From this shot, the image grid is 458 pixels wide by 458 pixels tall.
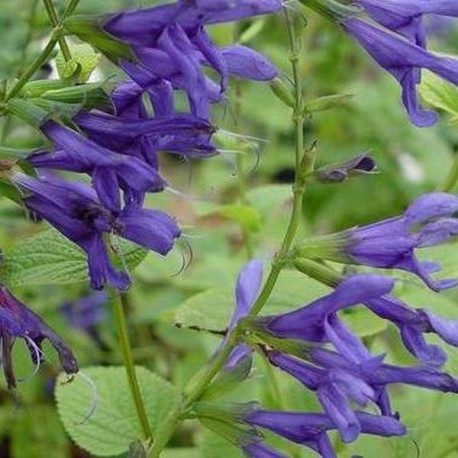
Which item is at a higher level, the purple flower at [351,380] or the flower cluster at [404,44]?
Result: the flower cluster at [404,44]

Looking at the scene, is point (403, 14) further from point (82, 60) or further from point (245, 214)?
point (245, 214)

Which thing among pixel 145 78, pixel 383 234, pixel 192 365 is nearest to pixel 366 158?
pixel 383 234

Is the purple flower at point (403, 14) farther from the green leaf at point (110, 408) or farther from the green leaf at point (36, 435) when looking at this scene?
the green leaf at point (36, 435)

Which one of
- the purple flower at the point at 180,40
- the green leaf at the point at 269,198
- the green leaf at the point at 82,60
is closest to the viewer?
the purple flower at the point at 180,40

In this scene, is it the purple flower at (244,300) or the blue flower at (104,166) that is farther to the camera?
the purple flower at (244,300)

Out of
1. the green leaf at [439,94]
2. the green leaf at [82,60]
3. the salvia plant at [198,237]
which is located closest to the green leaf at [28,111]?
the salvia plant at [198,237]

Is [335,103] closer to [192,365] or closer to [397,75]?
[397,75]

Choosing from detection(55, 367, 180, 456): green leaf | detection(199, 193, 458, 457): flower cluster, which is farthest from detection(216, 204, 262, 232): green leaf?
detection(199, 193, 458, 457): flower cluster
